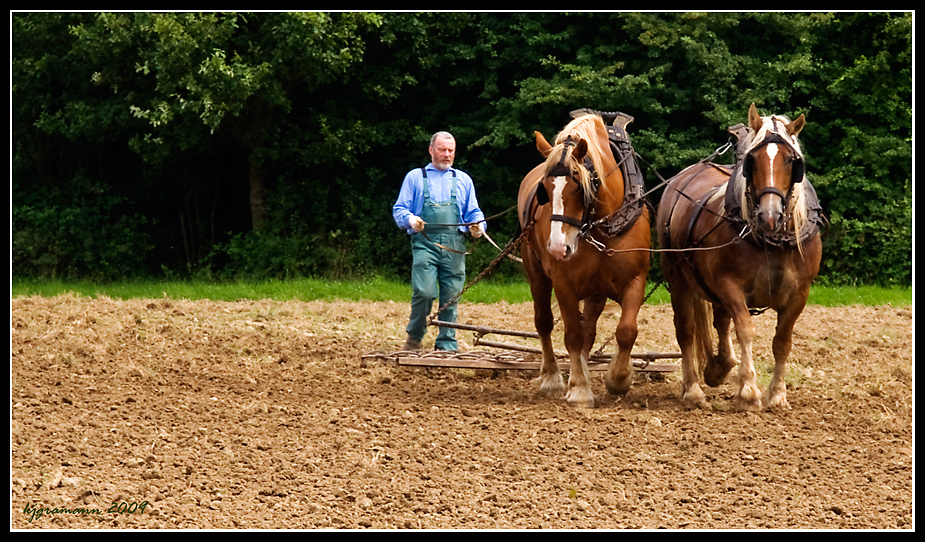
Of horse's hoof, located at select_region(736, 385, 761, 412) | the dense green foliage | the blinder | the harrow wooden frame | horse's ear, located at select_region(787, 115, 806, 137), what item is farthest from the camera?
the dense green foliage

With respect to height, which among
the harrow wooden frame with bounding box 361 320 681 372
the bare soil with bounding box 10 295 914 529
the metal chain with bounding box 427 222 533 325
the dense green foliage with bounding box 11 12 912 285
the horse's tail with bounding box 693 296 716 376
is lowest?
the bare soil with bounding box 10 295 914 529

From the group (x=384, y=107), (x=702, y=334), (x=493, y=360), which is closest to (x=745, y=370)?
(x=702, y=334)

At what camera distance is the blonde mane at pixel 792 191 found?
6.38m

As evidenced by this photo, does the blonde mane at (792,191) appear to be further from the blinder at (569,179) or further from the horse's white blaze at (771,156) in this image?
the blinder at (569,179)

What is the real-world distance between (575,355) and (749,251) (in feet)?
4.45

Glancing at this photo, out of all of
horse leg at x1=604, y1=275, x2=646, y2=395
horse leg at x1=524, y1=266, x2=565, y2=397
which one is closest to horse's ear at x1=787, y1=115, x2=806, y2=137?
horse leg at x1=604, y1=275, x2=646, y2=395

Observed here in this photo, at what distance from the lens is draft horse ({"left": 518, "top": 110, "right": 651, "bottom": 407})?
6.57m

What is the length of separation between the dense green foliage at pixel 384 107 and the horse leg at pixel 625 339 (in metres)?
8.63

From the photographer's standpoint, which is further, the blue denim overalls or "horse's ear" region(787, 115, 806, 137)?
the blue denim overalls

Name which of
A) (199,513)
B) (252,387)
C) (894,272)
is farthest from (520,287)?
(199,513)

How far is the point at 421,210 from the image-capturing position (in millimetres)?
8727

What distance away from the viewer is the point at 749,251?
21.9 feet

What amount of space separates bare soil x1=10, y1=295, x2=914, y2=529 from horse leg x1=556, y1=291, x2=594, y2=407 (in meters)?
0.16

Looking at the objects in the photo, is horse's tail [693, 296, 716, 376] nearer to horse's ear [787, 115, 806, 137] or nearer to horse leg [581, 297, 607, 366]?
horse leg [581, 297, 607, 366]
